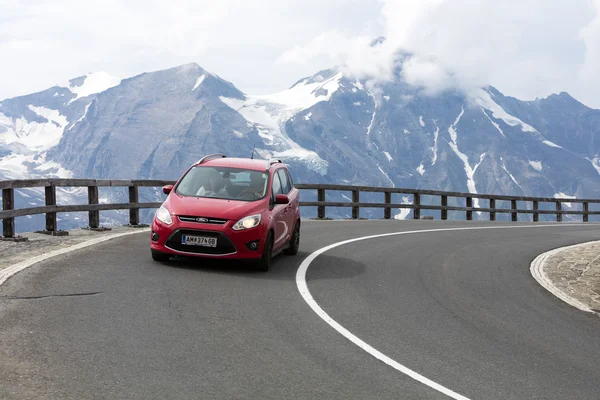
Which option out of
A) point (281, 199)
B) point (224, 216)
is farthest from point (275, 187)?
point (224, 216)

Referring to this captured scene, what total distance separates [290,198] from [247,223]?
2298 mm

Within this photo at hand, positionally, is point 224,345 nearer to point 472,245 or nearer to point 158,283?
point 158,283

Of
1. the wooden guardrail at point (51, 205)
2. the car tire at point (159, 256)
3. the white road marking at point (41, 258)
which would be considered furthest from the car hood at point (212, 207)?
the wooden guardrail at point (51, 205)

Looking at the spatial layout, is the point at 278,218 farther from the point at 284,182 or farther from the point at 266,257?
the point at 284,182

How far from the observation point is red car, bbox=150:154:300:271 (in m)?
11.0

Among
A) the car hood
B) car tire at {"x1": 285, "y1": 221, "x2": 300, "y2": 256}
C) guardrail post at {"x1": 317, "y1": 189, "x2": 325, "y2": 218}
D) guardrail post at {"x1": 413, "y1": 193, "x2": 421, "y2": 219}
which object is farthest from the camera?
guardrail post at {"x1": 413, "y1": 193, "x2": 421, "y2": 219}

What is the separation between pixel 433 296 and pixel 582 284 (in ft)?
11.4

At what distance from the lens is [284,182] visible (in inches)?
536

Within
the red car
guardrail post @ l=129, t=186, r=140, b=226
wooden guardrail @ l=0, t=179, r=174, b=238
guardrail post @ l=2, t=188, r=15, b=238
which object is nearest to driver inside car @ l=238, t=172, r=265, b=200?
the red car

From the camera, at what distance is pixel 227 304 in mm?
8641

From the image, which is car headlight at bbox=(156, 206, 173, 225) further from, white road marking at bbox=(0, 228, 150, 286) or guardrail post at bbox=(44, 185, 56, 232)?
guardrail post at bbox=(44, 185, 56, 232)

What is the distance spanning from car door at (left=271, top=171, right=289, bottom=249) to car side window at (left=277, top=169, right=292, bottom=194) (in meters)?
0.29

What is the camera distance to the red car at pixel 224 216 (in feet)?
36.2

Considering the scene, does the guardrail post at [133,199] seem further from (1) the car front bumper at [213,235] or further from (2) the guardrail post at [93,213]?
(1) the car front bumper at [213,235]
